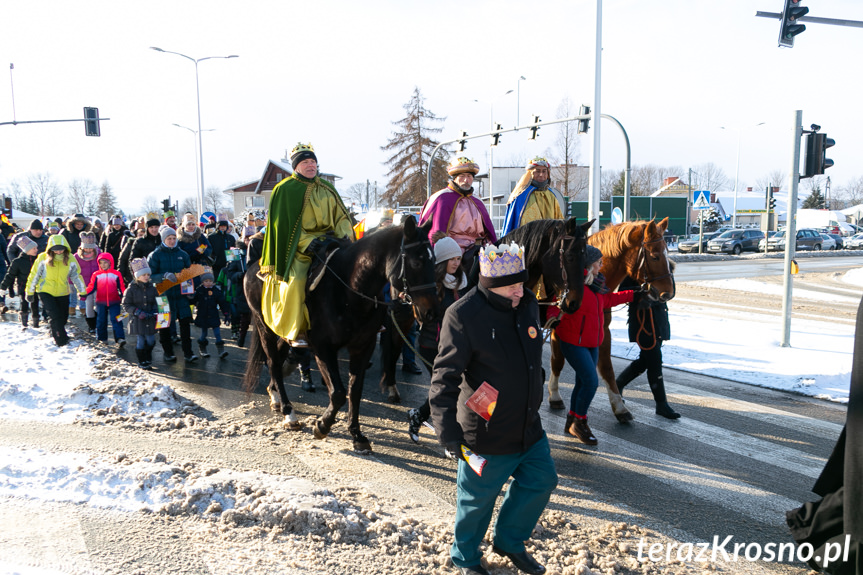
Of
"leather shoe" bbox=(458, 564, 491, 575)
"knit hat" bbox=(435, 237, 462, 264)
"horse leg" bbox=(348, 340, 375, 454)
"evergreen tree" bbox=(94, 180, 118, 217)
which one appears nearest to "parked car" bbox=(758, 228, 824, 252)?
"knit hat" bbox=(435, 237, 462, 264)

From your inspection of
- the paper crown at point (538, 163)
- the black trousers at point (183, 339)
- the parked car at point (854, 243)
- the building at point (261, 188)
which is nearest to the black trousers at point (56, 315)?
the black trousers at point (183, 339)

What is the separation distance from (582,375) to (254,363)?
13.3 ft

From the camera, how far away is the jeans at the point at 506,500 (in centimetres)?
346

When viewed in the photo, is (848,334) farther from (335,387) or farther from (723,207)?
(723,207)

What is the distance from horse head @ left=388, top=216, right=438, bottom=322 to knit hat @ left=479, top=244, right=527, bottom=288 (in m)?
1.77

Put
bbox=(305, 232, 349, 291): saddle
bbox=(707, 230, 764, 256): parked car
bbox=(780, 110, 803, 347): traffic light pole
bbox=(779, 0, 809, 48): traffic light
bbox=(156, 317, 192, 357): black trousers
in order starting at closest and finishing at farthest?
1. bbox=(305, 232, 349, 291): saddle
2. bbox=(156, 317, 192, 357): black trousers
3. bbox=(780, 110, 803, 347): traffic light pole
4. bbox=(779, 0, 809, 48): traffic light
5. bbox=(707, 230, 764, 256): parked car

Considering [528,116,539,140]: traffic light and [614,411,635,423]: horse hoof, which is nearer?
[614,411,635,423]: horse hoof

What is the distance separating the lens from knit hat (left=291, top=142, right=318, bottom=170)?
21.4 ft

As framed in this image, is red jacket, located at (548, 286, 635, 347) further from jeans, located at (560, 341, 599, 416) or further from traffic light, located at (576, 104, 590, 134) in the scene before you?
traffic light, located at (576, 104, 590, 134)

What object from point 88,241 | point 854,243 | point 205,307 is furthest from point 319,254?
point 854,243

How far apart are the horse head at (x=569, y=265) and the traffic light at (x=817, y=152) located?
295 inches

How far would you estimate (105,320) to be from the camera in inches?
426

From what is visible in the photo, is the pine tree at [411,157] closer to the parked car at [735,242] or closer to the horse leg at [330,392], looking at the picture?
the parked car at [735,242]

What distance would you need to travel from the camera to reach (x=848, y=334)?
1209 centimetres
